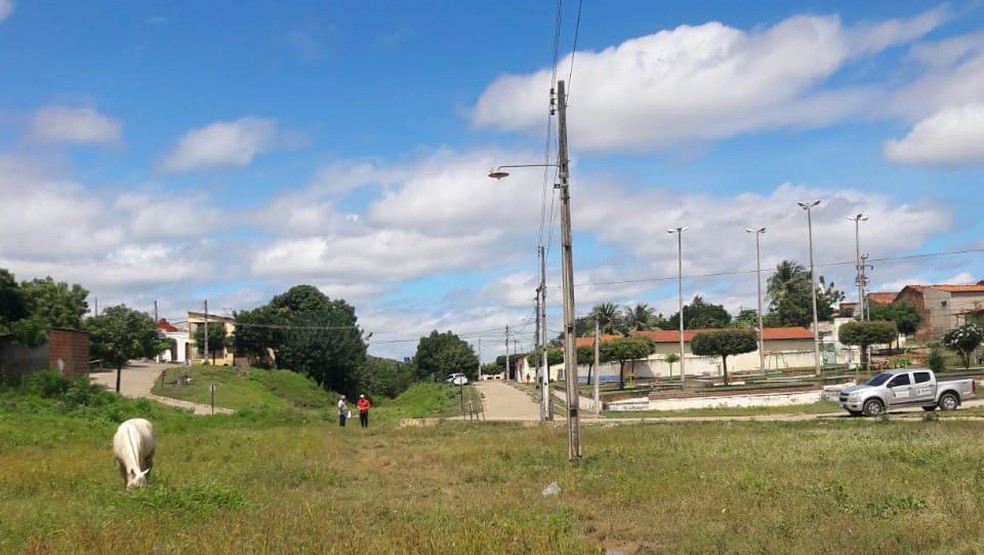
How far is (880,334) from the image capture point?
2625 inches

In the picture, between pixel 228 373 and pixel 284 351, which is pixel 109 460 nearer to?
pixel 228 373

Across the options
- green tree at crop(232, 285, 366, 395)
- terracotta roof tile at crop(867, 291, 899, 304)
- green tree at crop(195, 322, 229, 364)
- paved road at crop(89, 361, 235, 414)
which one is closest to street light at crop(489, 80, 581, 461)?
paved road at crop(89, 361, 235, 414)

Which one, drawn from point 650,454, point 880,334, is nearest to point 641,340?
point 880,334

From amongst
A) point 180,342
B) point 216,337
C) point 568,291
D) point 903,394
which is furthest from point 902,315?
point 568,291

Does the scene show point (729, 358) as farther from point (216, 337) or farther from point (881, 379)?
point (881, 379)

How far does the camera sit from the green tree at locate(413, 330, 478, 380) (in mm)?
130375

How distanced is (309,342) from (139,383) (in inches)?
987

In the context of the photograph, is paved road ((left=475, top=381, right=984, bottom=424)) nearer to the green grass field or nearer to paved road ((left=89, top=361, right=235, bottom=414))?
the green grass field

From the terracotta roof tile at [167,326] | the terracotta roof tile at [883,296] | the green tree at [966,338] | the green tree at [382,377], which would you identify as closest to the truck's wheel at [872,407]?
the green tree at [966,338]

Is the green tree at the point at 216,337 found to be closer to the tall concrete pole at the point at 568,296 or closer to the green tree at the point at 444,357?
the green tree at the point at 444,357

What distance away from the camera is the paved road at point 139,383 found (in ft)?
183

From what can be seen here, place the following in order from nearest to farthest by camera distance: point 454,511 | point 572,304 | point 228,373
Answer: point 454,511 → point 572,304 → point 228,373

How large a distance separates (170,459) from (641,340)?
55626 millimetres

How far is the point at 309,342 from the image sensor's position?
299 feet
